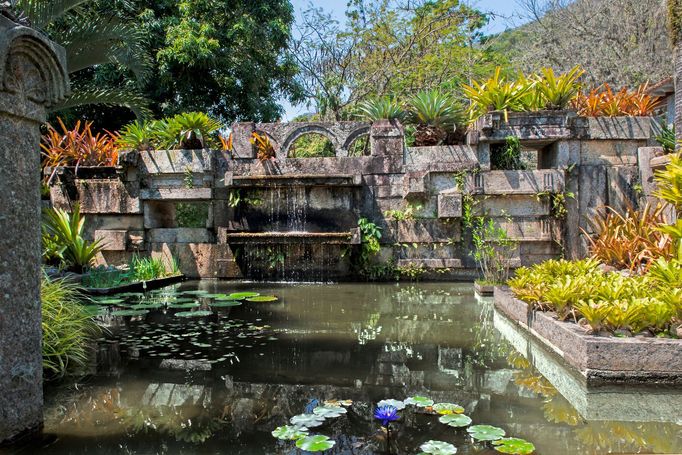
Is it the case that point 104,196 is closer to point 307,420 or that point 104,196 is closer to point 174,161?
point 174,161

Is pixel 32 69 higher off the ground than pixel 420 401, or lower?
higher

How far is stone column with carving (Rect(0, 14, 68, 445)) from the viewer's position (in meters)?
2.60

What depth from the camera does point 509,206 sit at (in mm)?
10281

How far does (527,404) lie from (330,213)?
775cm

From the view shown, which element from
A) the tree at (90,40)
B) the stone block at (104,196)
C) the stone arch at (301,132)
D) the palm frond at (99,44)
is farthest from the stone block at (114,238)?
the stone arch at (301,132)

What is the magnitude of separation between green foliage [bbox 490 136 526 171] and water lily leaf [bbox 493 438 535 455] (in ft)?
26.6

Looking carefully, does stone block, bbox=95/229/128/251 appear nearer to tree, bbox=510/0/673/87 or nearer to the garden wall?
the garden wall

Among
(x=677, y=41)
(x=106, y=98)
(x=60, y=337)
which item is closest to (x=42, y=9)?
(x=106, y=98)

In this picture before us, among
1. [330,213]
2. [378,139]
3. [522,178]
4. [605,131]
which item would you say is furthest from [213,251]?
[605,131]

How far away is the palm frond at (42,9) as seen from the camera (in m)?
7.71

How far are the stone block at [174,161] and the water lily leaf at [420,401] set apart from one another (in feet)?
27.7

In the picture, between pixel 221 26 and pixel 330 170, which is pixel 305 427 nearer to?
pixel 330 170

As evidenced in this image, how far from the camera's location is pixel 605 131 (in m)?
9.95

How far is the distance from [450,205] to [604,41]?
14105 millimetres
